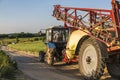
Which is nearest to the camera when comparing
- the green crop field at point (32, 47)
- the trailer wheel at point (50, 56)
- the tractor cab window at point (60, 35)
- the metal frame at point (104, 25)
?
the metal frame at point (104, 25)

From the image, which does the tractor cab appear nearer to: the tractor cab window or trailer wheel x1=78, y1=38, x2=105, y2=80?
the tractor cab window

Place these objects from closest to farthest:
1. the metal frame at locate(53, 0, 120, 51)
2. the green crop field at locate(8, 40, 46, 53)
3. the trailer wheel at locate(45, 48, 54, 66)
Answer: the metal frame at locate(53, 0, 120, 51), the trailer wheel at locate(45, 48, 54, 66), the green crop field at locate(8, 40, 46, 53)

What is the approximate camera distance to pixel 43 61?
25.8m

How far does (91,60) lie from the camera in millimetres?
15852

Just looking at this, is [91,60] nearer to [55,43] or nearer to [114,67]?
[114,67]

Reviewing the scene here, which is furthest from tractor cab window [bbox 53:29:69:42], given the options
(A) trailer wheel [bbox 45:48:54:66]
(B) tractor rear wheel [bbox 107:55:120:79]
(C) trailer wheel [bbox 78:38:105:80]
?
(B) tractor rear wheel [bbox 107:55:120:79]

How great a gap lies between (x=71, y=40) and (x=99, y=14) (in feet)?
10.1

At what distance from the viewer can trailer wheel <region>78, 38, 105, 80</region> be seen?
1509 centimetres

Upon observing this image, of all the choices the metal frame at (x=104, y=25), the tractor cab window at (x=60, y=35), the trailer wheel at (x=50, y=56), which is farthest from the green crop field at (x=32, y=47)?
the metal frame at (x=104, y=25)

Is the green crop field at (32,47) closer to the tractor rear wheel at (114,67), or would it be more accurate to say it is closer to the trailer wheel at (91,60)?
the trailer wheel at (91,60)

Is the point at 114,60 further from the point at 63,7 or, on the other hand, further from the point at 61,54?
the point at 61,54

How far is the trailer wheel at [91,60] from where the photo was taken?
15086 mm

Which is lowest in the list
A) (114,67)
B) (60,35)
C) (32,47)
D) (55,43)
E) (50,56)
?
(114,67)

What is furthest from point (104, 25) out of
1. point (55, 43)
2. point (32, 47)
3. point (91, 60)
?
point (32, 47)
